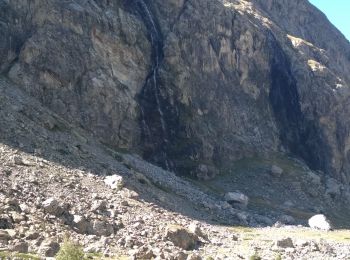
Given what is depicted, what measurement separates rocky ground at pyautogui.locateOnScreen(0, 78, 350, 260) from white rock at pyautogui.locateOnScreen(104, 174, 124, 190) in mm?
124

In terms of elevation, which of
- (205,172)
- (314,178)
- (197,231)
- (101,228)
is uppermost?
(314,178)

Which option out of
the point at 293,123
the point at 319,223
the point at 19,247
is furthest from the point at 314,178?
the point at 19,247

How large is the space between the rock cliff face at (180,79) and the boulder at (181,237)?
4277 cm

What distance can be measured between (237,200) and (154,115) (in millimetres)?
25760

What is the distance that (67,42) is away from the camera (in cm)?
9188

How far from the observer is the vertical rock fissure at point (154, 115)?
329 ft

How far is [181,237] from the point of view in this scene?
160ft

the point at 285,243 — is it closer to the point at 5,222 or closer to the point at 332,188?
the point at 5,222

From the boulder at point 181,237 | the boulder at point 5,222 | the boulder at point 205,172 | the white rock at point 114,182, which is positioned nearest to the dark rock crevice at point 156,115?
the boulder at point 205,172

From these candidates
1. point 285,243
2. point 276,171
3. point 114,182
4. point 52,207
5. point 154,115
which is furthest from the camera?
point 276,171

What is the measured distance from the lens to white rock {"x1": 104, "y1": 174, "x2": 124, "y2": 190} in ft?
200

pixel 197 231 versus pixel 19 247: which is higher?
pixel 197 231

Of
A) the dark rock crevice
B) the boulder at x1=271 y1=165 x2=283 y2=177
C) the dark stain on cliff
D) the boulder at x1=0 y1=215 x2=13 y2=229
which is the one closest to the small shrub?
the boulder at x1=0 y1=215 x2=13 y2=229

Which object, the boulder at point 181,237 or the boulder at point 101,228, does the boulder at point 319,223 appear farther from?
the boulder at point 101,228
